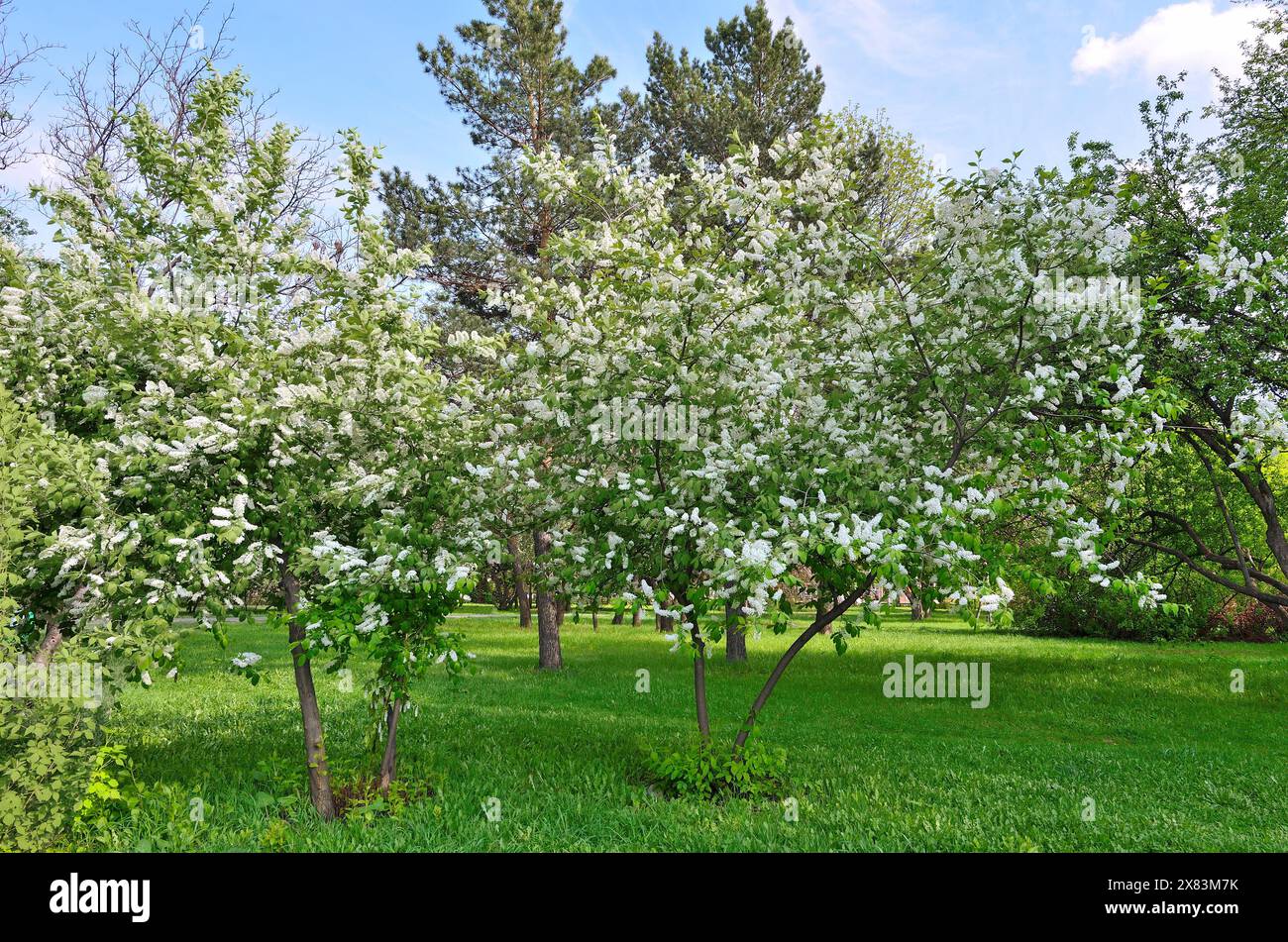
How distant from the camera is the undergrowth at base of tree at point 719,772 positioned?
6574 mm

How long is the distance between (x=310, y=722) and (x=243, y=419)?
2.59 meters

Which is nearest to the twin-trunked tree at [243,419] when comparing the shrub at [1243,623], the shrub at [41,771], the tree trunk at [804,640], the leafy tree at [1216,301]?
the shrub at [41,771]

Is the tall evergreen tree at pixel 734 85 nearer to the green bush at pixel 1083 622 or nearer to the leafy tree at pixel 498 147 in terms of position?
the leafy tree at pixel 498 147

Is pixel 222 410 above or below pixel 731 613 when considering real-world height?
above

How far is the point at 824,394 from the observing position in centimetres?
685

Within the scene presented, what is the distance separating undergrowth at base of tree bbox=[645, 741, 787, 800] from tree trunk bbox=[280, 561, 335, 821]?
2711mm

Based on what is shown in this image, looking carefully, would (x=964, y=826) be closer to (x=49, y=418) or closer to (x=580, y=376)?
(x=580, y=376)

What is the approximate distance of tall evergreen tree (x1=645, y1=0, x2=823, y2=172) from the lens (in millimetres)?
18969

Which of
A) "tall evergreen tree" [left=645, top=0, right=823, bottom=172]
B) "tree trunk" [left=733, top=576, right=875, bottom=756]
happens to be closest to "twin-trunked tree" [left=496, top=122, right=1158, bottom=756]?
"tree trunk" [left=733, top=576, right=875, bottom=756]

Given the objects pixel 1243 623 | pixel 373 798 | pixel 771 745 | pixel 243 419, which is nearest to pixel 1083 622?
pixel 1243 623

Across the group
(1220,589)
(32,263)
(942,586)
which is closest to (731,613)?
(942,586)

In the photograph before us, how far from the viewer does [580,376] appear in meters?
6.20
